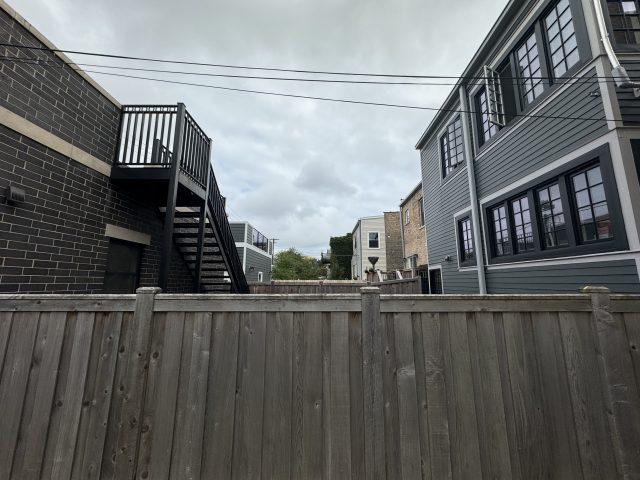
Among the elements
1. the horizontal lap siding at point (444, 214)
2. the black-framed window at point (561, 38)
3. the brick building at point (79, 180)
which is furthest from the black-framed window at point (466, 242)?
the brick building at point (79, 180)

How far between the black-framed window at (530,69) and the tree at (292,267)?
31.2 m

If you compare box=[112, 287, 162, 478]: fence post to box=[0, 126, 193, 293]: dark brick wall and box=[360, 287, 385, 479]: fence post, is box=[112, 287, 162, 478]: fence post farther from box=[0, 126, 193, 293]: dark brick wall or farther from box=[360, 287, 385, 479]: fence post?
box=[0, 126, 193, 293]: dark brick wall

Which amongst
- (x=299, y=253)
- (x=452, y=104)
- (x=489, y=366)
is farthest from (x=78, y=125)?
(x=299, y=253)

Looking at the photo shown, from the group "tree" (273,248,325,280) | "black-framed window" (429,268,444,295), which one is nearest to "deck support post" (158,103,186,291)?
"black-framed window" (429,268,444,295)

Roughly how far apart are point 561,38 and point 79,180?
341 inches

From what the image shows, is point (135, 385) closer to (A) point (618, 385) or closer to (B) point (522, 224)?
(A) point (618, 385)

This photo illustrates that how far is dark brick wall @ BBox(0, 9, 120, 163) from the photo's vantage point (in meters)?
3.46

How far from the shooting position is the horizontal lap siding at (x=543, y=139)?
180 inches

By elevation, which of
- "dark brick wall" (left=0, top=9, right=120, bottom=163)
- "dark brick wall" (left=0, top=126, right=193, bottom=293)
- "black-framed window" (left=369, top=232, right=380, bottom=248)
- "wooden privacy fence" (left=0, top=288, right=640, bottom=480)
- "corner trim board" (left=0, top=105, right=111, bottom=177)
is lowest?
"wooden privacy fence" (left=0, top=288, right=640, bottom=480)

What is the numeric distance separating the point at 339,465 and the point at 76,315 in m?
2.17

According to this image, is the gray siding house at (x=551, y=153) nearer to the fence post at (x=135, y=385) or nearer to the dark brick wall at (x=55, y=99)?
the fence post at (x=135, y=385)

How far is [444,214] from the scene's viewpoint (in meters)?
10.1

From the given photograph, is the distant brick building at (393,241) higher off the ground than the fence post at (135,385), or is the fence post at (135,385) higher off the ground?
the distant brick building at (393,241)

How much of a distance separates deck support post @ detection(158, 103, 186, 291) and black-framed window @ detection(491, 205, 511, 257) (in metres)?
7.30
